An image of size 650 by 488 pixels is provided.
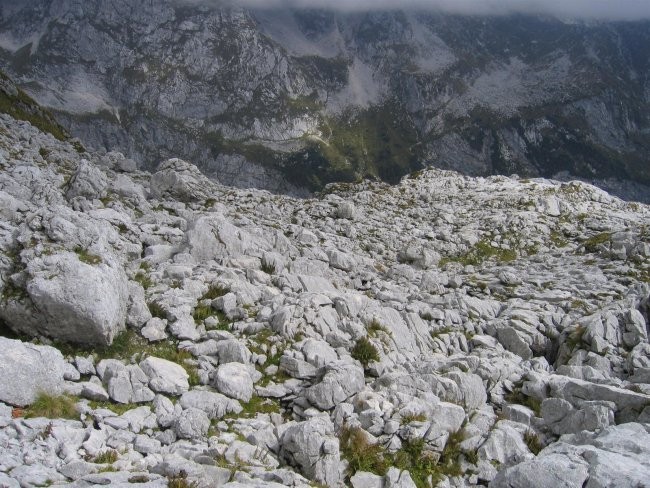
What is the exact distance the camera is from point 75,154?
170 feet

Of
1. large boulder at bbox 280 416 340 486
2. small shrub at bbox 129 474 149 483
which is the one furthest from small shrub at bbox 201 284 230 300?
small shrub at bbox 129 474 149 483

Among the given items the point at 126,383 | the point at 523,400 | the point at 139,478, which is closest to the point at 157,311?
the point at 126,383

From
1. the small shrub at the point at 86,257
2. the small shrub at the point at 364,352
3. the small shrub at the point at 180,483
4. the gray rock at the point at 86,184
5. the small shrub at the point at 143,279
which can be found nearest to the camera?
the small shrub at the point at 180,483

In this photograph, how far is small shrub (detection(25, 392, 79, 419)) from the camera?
9.67 m

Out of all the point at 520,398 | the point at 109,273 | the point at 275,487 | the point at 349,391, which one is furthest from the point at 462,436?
the point at 109,273

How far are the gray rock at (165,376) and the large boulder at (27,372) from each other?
2041 mm

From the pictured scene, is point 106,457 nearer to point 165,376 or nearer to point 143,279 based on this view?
point 165,376

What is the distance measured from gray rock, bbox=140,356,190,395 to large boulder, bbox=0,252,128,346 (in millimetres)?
1510

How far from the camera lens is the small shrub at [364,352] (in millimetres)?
15531

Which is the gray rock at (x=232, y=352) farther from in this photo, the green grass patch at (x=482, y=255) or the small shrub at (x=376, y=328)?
the green grass patch at (x=482, y=255)

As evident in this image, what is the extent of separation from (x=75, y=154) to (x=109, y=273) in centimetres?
4503

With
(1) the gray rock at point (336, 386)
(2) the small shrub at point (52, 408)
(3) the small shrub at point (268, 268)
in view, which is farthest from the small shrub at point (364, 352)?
(2) the small shrub at point (52, 408)

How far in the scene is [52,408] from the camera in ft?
32.3

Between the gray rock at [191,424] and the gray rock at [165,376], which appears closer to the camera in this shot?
the gray rock at [191,424]
